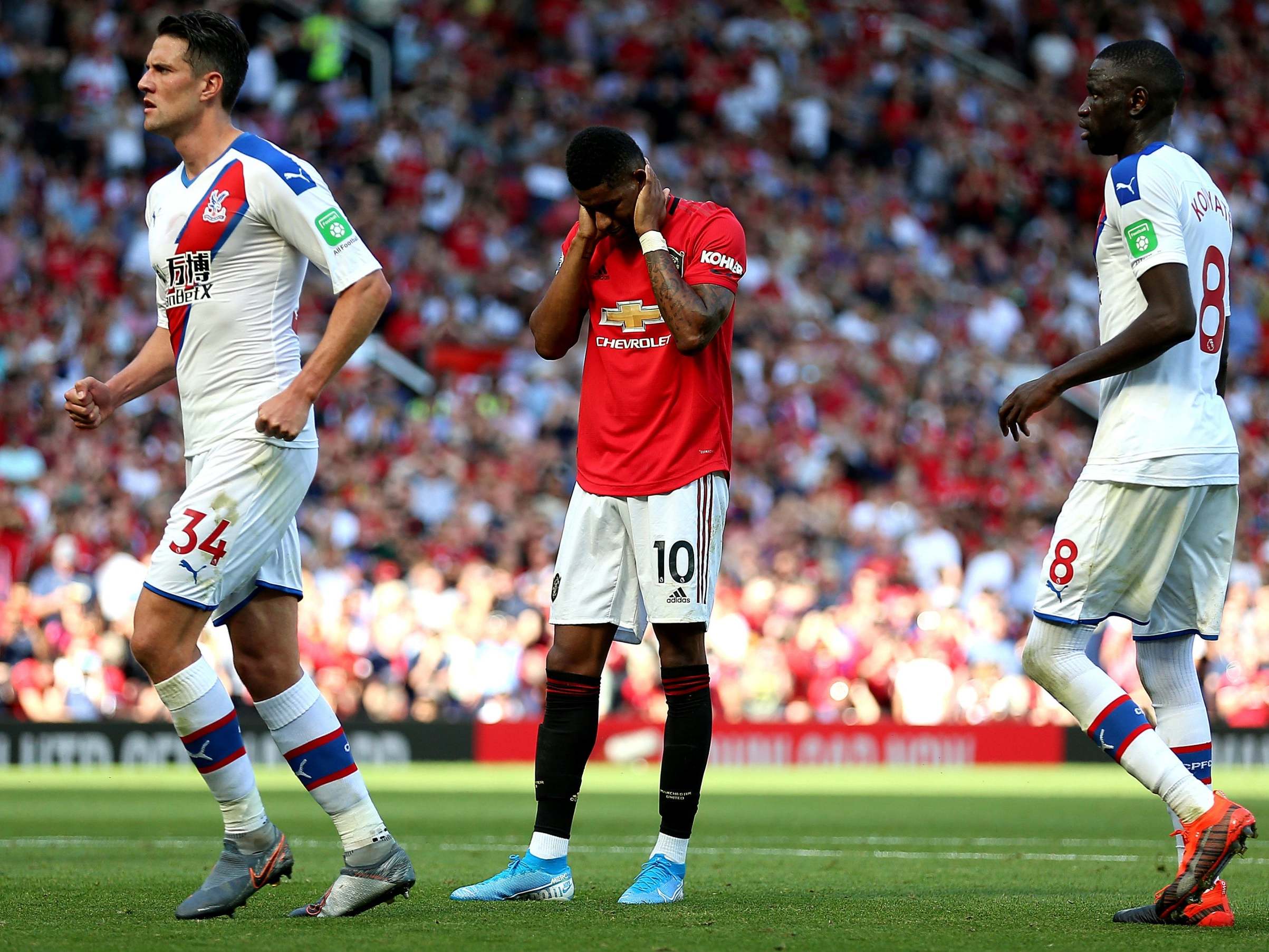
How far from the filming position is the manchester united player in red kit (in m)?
6.22

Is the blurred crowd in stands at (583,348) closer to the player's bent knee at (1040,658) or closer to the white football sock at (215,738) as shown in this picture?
the white football sock at (215,738)

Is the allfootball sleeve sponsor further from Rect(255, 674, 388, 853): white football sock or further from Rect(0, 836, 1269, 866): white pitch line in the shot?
Rect(0, 836, 1269, 866): white pitch line

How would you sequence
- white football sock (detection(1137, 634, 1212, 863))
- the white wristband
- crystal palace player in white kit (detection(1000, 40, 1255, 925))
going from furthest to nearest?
the white wristband
white football sock (detection(1137, 634, 1212, 863))
crystal palace player in white kit (detection(1000, 40, 1255, 925))

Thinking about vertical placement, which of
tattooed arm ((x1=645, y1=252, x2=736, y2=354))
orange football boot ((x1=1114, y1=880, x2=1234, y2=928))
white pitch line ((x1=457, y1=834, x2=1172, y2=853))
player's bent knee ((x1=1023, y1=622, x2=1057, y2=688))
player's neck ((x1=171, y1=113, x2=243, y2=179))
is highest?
player's neck ((x1=171, y1=113, x2=243, y2=179))

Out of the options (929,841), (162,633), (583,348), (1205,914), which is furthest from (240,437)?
(583,348)

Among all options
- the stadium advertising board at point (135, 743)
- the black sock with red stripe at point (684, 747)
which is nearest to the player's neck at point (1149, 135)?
the black sock with red stripe at point (684, 747)

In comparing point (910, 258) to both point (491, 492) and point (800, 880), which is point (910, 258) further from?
point (800, 880)

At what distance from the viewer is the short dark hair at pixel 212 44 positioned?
5855mm

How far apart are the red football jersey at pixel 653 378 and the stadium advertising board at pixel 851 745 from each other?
1134 centimetres

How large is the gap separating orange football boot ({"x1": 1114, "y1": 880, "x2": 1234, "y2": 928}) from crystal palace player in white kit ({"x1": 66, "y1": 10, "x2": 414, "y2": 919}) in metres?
2.34

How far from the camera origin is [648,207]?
6281 millimetres

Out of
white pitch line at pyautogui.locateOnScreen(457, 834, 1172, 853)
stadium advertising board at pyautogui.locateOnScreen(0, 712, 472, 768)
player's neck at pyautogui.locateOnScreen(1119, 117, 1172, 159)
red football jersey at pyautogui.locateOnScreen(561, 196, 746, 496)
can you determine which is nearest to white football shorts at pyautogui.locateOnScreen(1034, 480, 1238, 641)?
player's neck at pyautogui.locateOnScreen(1119, 117, 1172, 159)

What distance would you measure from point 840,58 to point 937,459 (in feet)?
26.4

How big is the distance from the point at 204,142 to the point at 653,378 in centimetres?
170
